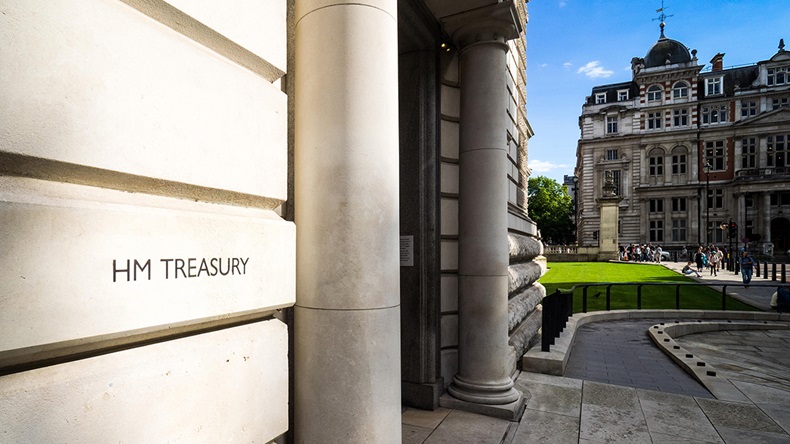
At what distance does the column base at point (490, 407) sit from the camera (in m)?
4.41

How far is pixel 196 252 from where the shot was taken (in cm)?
173

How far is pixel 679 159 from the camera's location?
175 ft

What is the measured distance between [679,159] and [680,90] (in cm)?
992

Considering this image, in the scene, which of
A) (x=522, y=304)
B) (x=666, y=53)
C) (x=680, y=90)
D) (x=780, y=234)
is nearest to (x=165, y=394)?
(x=522, y=304)

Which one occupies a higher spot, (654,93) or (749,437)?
(654,93)

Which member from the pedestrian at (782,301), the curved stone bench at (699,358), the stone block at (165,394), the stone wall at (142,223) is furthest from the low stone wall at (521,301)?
the pedestrian at (782,301)

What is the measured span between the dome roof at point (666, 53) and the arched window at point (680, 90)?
3534mm

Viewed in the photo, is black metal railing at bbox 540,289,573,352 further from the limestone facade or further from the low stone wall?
the limestone facade

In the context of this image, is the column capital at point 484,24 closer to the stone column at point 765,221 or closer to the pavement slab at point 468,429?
the pavement slab at point 468,429

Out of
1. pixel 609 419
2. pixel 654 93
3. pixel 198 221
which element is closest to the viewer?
pixel 198 221

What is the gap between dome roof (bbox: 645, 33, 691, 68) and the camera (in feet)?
182

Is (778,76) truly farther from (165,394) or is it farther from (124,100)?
(165,394)

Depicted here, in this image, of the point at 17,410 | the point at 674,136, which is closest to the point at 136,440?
the point at 17,410

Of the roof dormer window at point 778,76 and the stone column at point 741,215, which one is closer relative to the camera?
the stone column at point 741,215
